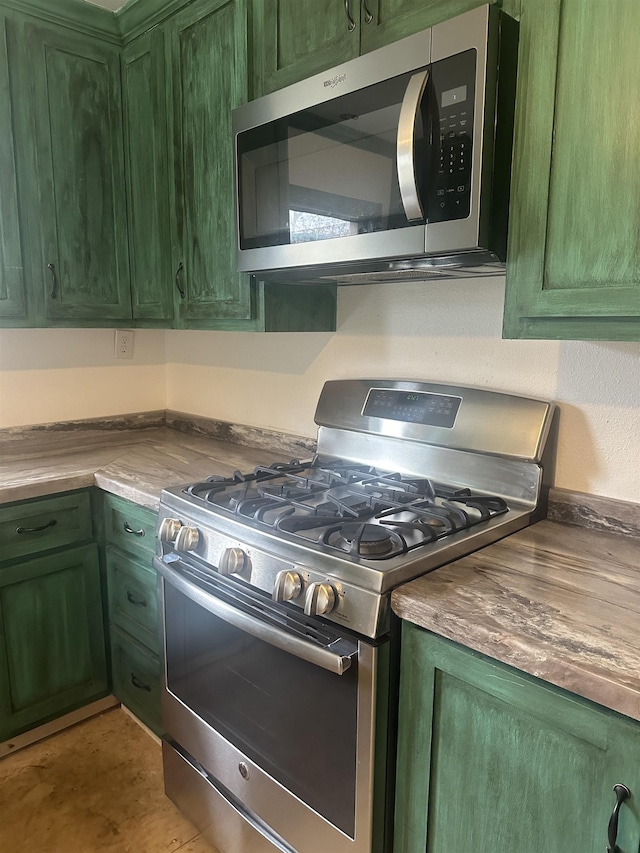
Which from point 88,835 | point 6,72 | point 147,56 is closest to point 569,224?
point 147,56

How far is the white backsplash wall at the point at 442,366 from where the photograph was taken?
1.34 meters

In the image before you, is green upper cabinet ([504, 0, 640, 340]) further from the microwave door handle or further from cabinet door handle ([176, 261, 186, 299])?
cabinet door handle ([176, 261, 186, 299])

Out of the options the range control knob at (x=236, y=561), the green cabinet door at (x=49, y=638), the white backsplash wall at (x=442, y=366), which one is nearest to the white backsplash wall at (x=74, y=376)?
the white backsplash wall at (x=442, y=366)

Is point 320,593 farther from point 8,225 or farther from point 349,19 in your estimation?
point 8,225

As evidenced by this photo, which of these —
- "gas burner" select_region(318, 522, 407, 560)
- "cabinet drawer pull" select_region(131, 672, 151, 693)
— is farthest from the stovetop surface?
"cabinet drawer pull" select_region(131, 672, 151, 693)

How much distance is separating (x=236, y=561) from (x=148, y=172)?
1439mm

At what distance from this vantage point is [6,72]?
186cm

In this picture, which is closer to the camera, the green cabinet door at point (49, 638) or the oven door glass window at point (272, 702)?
the oven door glass window at point (272, 702)

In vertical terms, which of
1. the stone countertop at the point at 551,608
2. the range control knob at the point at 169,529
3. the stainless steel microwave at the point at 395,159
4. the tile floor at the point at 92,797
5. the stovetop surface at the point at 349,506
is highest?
the stainless steel microwave at the point at 395,159

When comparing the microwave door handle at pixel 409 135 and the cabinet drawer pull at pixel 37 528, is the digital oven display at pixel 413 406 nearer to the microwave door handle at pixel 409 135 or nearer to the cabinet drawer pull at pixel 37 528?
the microwave door handle at pixel 409 135

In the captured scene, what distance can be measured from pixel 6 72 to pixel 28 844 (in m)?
2.20

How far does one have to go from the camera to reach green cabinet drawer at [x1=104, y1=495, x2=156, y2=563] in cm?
178

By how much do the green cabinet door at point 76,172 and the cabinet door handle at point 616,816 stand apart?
1.97 metres

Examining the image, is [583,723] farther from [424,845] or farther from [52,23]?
[52,23]
